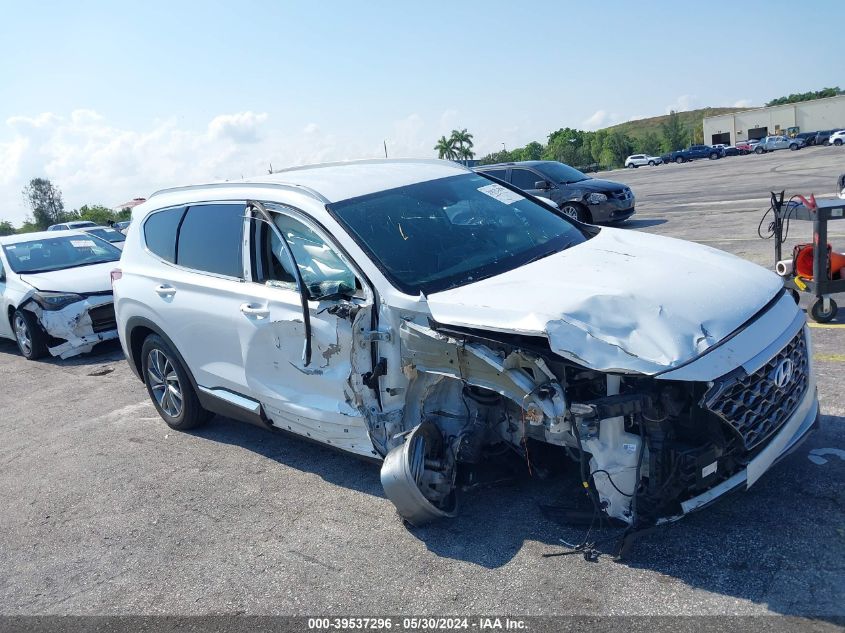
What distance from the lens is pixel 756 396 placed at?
11.0ft

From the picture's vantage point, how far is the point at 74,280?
9680 millimetres

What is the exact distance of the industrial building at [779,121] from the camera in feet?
271

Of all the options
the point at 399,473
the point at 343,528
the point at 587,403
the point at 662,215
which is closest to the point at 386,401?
the point at 399,473

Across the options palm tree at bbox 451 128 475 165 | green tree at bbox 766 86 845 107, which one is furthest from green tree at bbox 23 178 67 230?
green tree at bbox 766 86 845 107

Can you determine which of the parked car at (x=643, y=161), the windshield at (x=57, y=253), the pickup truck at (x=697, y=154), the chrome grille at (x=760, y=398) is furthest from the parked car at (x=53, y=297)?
the parked car at (x=643, y=161)

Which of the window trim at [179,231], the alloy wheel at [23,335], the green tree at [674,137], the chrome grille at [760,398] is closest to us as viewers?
the chrome grille at [760,398]

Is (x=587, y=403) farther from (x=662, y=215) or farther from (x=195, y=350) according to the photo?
(x=662, y=215)

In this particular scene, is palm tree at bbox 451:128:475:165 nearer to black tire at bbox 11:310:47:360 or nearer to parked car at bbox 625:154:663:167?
parked car at bbox 625:154:663:167

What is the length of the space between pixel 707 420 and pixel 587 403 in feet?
1.78

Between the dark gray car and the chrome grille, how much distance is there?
12.4 meters

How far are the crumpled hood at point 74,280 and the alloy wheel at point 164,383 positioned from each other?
3.68 meters

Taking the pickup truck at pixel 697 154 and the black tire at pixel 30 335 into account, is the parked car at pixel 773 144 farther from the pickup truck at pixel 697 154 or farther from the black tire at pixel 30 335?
the black tire at pixel 30 335

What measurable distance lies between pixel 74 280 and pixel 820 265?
28.3ft

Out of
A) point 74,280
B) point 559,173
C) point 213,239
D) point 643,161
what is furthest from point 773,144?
point 213,239
